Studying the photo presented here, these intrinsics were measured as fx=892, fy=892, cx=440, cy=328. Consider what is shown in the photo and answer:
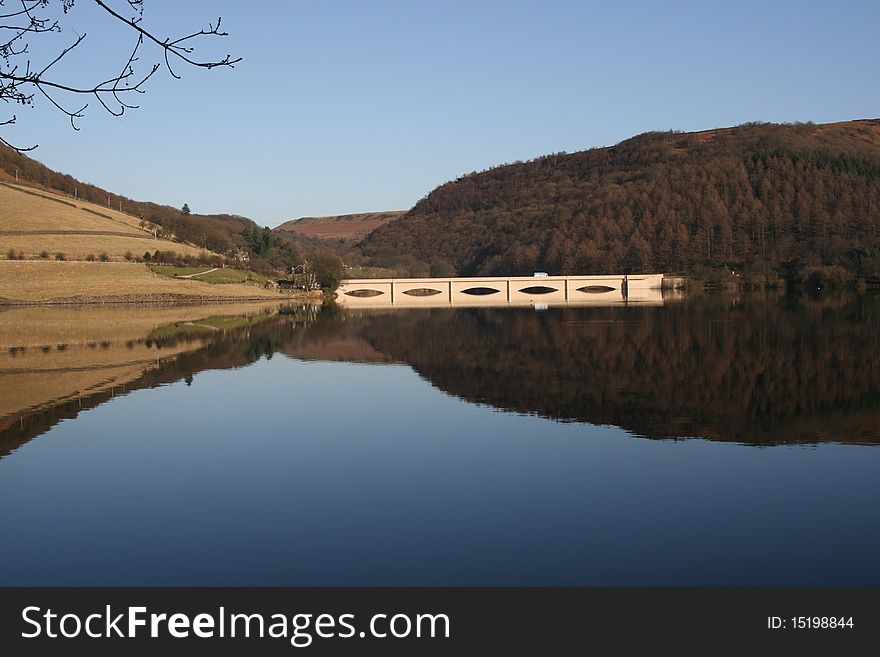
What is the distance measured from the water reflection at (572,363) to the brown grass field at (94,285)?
3104cm

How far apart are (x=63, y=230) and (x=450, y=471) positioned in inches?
4324

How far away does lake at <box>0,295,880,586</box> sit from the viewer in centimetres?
1027

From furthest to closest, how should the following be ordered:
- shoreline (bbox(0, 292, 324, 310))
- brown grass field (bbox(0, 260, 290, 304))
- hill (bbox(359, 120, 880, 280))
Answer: hill (bbox(359, 120, 880, 280)), brown grass field (bbox(0, 260, 290, 304)), shoreline (bbox(0, 292, 324, 310))

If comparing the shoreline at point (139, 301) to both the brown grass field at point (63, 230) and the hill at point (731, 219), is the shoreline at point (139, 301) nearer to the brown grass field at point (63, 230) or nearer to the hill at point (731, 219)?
the brown grass field at point (63, 230)

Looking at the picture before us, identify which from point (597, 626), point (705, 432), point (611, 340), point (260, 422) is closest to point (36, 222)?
point (611, 340)

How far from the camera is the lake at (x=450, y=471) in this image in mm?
10273

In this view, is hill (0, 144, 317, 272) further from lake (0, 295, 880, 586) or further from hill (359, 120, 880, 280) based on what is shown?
lake (0, 295, 880, 586)

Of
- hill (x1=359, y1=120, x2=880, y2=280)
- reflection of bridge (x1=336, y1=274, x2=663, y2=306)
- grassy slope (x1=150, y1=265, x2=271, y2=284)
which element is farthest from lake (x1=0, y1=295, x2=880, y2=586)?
hill (x1=359, y1=120, x2=880, y2=280)

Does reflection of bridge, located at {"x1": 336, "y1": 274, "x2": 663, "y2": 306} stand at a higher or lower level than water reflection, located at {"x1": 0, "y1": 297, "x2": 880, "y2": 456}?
higher

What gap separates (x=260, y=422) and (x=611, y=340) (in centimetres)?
2457

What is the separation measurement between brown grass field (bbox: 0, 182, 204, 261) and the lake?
78768 mm

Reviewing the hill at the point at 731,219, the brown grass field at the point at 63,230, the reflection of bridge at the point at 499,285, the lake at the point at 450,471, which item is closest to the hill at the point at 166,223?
the brown grass field at the point at 63,230

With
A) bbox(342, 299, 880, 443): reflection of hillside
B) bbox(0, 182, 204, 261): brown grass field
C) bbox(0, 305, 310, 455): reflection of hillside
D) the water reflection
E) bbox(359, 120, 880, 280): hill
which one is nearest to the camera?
bbox(342, 299, 880, 443): reflection of hillside

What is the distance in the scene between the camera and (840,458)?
1565cm
